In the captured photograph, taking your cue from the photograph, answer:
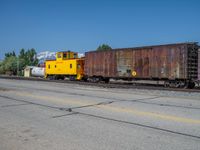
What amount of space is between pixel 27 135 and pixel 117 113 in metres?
3.36

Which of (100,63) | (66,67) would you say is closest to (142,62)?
(100,63)

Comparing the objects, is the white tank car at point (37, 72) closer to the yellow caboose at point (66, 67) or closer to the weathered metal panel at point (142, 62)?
the yellow caboose at point (66, 67)

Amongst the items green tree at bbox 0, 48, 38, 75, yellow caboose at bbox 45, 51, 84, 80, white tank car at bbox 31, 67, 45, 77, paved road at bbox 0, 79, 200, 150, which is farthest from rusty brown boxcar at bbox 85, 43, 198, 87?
green tree at bbox 0, 48, 38, 75

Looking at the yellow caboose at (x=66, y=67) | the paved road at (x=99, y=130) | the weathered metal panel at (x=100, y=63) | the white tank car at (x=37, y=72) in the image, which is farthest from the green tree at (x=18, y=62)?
the paved road at (x=99, y=130)

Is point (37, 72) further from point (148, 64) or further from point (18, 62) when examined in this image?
point (148, 64)

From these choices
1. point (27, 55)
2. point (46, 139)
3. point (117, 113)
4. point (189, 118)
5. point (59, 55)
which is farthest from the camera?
point (27, 55)

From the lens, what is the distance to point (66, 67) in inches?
1176

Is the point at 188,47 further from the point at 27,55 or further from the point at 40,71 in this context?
the point at 27,55

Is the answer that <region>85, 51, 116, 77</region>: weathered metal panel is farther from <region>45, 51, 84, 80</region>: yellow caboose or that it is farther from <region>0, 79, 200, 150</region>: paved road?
Answer: <region>0, 79, 200, 150</region>: paved road

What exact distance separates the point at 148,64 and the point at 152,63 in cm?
43

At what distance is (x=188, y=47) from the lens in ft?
58.0

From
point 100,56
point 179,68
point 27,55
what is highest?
point 27,55

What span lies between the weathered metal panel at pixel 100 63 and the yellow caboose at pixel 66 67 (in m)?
2.37

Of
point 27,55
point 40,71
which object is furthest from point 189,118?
Result: point 27,55
